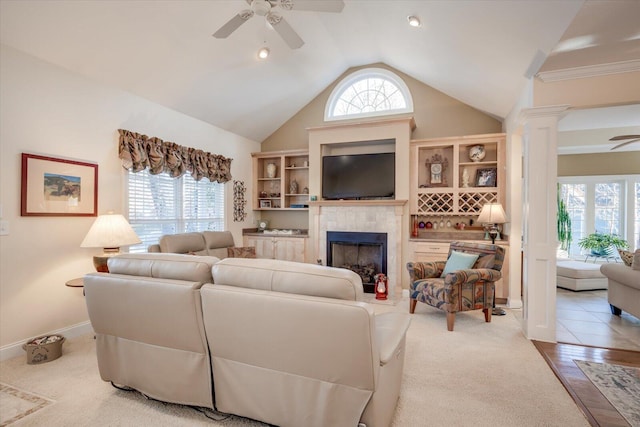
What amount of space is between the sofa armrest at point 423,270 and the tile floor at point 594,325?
140cm

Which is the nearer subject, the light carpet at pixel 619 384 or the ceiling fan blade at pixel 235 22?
the light carpet at pixel 619 384

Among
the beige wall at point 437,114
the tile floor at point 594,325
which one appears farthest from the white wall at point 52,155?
the tile floor at point 594,325

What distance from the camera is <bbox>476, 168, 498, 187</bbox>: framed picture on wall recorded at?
495 cm

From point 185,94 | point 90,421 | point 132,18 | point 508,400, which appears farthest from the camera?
point 185,94

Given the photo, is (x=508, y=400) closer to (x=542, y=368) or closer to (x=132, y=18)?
(x=542, y=368)

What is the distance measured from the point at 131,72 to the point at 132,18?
69cm

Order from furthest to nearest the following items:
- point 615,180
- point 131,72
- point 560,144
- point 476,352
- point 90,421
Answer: point 615,180 → point 560,144 → point 131,72 → point 476,352 → point 90,421

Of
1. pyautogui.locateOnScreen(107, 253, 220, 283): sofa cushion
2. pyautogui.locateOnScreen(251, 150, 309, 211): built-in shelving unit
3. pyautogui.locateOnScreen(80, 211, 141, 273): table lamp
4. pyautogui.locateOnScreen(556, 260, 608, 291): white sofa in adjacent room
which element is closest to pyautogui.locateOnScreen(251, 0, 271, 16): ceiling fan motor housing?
pyautogui.locateOnScreen(107, 253, 220, 283): sofa cushion

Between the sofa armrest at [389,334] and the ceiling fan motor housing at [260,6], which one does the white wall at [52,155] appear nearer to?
the ceiling fan motor housing at [260,6]

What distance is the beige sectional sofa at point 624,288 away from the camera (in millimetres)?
3496

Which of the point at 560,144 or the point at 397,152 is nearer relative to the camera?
the point at 397,152

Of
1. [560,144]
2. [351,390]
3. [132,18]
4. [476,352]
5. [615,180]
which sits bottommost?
[476,352]

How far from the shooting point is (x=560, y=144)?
6008 mm

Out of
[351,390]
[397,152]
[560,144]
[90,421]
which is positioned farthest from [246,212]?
[560,144]
